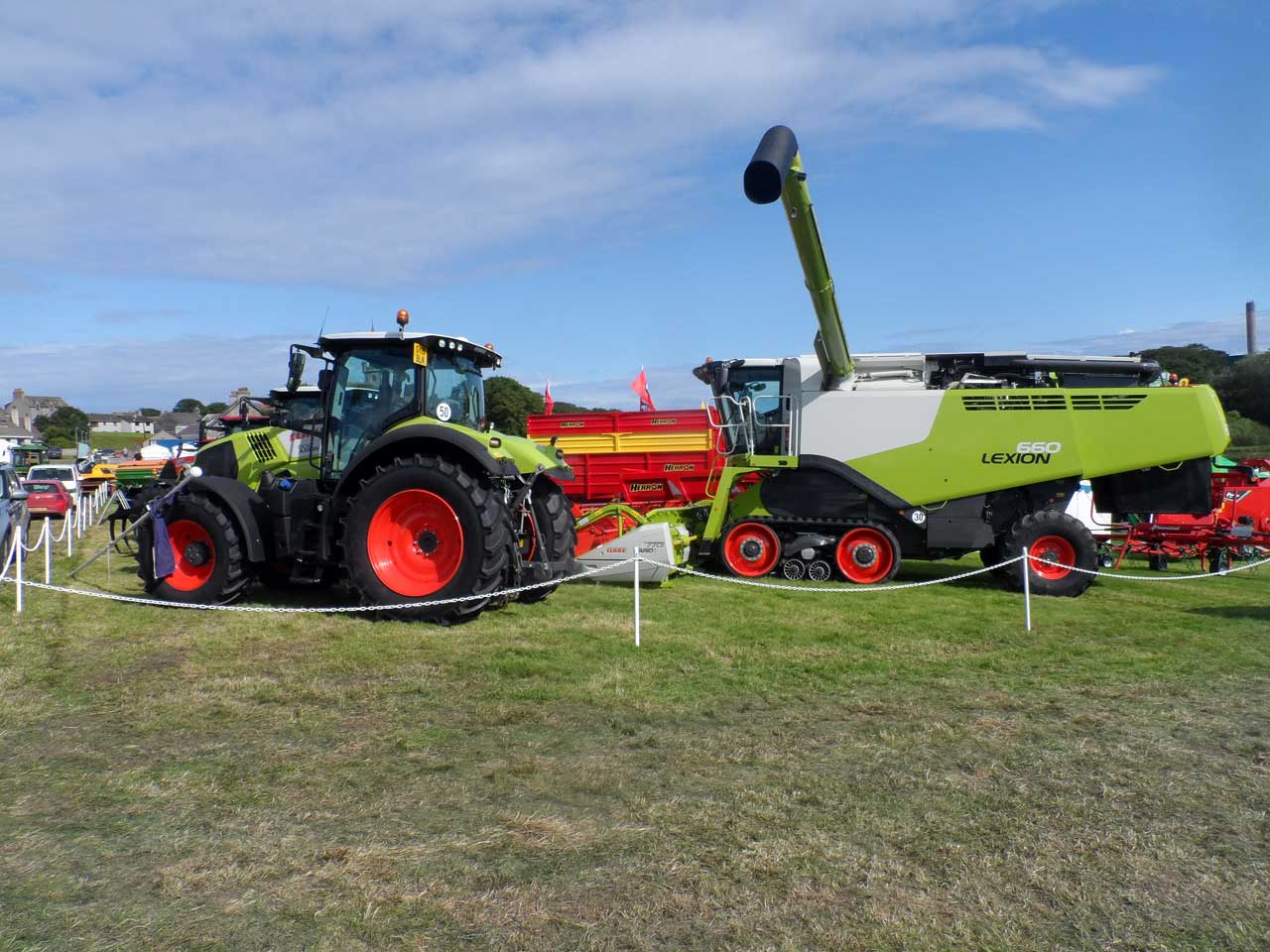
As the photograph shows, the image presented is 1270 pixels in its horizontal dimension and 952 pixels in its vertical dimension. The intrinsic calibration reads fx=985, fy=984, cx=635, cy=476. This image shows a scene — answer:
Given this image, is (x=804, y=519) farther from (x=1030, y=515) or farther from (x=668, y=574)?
(x=1030, y=515)

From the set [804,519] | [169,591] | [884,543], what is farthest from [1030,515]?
[169,591]

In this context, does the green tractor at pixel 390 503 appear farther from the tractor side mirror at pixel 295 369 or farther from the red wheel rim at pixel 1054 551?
the red wheel rim at pixel 1054 551

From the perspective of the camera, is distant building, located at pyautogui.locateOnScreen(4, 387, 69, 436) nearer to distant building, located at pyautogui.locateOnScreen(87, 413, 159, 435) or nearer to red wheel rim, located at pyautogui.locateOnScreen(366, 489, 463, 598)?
distant building, located at pyautogui.locateOnScreen(87, 413, 159, 435)

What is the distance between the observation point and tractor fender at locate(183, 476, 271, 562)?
864 centimetres

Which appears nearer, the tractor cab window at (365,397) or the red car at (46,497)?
the tractor cab window at (365,397)

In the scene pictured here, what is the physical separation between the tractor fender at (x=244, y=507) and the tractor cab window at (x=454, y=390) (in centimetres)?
185

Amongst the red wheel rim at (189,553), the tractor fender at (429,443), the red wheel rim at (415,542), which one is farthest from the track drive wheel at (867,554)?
the red wheel rim at (189,553)

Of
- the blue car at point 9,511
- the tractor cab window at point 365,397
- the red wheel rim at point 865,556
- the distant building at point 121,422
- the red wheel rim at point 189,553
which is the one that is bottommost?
the red wheel rim at point 865,556

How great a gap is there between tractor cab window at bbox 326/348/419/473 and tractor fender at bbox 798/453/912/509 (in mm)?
5205

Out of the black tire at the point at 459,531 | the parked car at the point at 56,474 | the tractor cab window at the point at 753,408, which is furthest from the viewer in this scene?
the parked car at the point at 56,474

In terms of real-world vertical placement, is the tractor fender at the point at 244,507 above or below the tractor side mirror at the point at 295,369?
below

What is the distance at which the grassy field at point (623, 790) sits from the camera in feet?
10.5

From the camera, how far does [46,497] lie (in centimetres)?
2395

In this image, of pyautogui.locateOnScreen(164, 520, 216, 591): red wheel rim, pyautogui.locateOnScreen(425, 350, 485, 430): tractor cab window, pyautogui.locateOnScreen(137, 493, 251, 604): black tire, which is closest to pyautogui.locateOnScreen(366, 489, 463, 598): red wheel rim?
pyautogui.locateOnScreen(425, 350, 485, 430): tractor cab window
